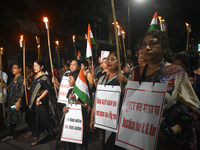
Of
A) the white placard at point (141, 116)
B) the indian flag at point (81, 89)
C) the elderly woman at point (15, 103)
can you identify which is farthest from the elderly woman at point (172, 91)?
the elderly woman at point (15, 103)

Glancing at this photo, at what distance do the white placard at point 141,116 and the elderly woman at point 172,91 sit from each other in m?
0.08


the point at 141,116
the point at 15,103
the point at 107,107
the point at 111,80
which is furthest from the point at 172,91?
the point at 15,103

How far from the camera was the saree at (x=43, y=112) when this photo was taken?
4414mm

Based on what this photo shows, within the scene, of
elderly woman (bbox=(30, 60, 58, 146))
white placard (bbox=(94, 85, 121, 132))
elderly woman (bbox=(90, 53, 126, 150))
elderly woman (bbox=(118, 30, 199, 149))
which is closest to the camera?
elderly woman (bbox=(118, 30, 199, 149))

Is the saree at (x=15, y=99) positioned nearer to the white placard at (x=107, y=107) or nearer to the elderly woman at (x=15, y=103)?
the elderly woman at (x=15, y=103)

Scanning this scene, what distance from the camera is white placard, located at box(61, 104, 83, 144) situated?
300 centimetres

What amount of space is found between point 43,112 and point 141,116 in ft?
11.1

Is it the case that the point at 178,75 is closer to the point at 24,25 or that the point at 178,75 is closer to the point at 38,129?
the point at 38,129

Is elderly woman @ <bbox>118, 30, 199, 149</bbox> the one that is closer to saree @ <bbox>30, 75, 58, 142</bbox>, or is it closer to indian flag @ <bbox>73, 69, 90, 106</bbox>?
indian flag @ <bbox>73, 69, 90, 106</bbox>

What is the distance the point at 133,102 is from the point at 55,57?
495 inches

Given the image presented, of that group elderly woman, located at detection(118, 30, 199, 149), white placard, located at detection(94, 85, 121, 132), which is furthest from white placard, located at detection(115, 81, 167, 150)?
white placard, located at detection(94, 85, 121, 132)

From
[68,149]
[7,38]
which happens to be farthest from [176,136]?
[7,38]

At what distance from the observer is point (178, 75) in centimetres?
166

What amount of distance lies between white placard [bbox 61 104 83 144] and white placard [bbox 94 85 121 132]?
56 centimetres
